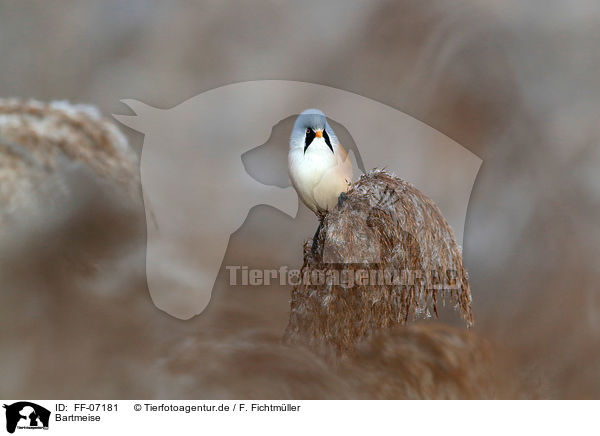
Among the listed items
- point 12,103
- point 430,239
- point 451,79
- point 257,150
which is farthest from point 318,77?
point 12,103

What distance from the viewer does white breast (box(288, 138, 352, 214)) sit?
201cm

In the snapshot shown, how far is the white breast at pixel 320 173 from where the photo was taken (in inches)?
79.1

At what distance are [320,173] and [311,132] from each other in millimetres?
162

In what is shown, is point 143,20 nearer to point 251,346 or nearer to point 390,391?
point 251,346

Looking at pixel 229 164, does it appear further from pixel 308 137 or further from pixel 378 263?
pixel 378 263

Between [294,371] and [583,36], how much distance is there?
2014 millimetres

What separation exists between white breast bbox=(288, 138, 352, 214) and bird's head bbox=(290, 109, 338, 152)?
0.01 metres

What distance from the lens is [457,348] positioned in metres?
2.20

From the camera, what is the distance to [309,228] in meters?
2.37

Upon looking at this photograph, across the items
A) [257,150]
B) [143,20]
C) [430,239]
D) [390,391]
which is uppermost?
[143,20]

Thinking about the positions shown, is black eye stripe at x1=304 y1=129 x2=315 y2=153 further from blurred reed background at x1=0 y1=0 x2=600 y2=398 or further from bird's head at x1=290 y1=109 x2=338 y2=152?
blurred reed background at x1=0 y1=0 x2=600 y2=398
